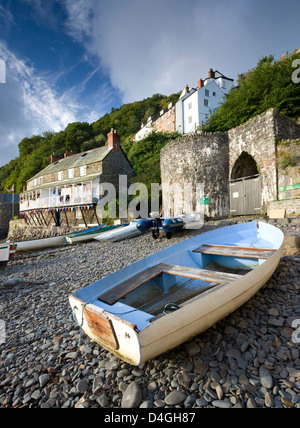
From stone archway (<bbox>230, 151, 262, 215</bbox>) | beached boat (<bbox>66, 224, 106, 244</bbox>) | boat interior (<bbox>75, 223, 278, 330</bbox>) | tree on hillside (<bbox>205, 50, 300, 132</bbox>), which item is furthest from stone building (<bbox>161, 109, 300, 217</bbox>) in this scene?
boat interior (<bbox>75, 223, 278, 330</bbox>)

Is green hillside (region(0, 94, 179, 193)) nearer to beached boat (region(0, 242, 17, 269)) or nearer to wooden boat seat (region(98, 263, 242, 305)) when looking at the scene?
Answer: beached boat (region(0, 242, 17, 269))

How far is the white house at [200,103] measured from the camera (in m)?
27.7

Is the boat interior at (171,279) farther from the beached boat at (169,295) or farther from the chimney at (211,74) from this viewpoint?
the chimney at (211,74)

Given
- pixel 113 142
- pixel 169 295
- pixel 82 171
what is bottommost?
pixel 169 295

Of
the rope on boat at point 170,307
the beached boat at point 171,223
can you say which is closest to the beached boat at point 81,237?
the beached boat at point 171,223

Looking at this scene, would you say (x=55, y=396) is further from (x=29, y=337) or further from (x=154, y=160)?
(x=154, y=160)

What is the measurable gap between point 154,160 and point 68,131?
28.1 metres

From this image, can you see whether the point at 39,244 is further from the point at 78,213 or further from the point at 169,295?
the point at 169,295

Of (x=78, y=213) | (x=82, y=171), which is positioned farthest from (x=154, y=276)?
Result: (x=82, y=171)

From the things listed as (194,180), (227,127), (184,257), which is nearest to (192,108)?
(227,127)

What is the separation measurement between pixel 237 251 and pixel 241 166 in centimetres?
977

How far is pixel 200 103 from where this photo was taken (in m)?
27.6

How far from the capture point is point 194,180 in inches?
490

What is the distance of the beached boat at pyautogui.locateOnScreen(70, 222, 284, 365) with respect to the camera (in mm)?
1808
